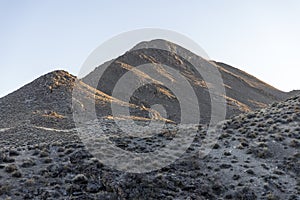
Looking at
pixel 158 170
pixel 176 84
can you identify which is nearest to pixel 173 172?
pixel 158 170

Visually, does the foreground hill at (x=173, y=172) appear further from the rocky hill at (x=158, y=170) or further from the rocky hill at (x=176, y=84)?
the rocky hill at (x=176, y=84)

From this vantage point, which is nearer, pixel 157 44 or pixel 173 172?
pixel 173 172

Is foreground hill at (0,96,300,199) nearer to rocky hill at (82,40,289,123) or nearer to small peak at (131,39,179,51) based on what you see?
rocky hill at (82,40,289,123)

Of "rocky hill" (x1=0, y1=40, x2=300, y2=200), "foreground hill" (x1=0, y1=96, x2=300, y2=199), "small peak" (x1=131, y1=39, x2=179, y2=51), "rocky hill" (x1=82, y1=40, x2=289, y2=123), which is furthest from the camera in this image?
"small peak" (x1=131, y1=39, x2=179, y2=51)

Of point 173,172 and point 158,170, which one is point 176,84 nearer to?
point 173,172

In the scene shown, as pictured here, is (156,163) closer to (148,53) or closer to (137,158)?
(137,158)

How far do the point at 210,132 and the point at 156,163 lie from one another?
36.0 feet

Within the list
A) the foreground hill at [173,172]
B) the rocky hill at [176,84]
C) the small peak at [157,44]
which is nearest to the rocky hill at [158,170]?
the foreground hill at [173,172]

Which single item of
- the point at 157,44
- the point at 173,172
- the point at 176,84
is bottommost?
the point at 173,172

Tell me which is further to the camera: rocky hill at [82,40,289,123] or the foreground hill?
rocky hill at [82,40,289,123]

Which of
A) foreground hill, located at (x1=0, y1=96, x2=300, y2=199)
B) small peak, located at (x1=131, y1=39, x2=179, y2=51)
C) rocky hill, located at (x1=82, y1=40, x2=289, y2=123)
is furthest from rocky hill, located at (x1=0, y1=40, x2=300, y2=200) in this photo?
small peak, located at (x1=131, y1=39, x2=179, y2=51)

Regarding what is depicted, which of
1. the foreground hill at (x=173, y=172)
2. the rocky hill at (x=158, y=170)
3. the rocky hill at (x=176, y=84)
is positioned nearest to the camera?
the foreground hill at (x=173, y=172)

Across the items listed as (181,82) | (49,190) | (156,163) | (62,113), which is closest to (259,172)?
(156,163)

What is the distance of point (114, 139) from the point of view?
2850 cm
